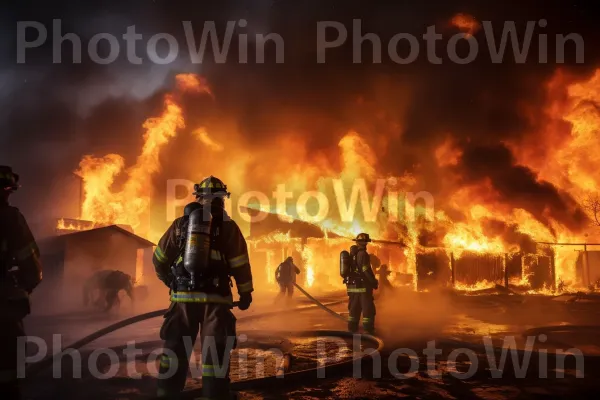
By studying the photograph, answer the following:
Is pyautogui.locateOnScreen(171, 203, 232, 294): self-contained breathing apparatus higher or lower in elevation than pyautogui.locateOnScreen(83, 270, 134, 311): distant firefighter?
higher

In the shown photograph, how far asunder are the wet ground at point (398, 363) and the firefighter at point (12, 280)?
65.1 inches

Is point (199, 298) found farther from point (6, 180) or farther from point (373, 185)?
point (373, 185)

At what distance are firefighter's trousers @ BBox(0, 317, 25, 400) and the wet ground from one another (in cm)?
159

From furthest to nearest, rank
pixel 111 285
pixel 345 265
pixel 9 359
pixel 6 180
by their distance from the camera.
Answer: pixel 111 285
pixel 345 265
pixel 6 180
pixel 9 359

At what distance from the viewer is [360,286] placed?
9.78 m

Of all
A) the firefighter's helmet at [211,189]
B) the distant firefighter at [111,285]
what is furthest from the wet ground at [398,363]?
the firefighter's helmet at [211,189]

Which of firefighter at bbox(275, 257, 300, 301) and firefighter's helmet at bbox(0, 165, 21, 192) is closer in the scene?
firefighter's helmet at bbox(0, 165, 21, 192)

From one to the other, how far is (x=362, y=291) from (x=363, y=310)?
1.36 ft

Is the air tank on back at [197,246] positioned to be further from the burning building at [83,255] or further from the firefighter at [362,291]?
the burning building at [83,255]

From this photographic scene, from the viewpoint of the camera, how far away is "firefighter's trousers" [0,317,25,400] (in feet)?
11.5

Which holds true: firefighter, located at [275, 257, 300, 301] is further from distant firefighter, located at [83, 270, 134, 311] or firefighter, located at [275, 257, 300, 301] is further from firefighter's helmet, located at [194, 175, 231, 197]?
firefighter's helmet, located at [194, 175, 231, 197]

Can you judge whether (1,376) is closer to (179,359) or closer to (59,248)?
(179,359)

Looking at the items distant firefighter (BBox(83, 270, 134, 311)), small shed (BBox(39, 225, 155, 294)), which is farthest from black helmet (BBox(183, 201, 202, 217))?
small shed (BBox(39, 225, 155, 294))

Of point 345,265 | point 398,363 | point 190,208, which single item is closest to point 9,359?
point 190,208
